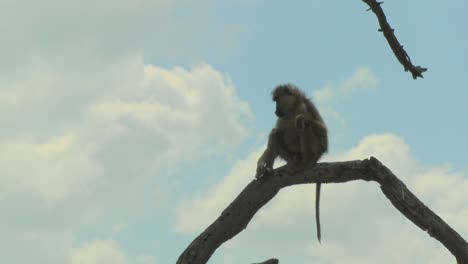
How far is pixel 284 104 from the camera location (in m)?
14.0

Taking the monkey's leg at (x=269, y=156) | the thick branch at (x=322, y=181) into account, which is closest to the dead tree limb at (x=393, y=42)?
the thick branch at (x=322, y=181)

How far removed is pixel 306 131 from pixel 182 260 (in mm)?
3429

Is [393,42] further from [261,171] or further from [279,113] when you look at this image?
[279,113]

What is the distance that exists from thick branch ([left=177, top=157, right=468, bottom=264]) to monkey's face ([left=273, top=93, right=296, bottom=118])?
191cm

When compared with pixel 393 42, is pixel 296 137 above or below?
above

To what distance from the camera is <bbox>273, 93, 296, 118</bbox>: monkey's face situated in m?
13.9

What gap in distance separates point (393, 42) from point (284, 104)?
12.9 ft

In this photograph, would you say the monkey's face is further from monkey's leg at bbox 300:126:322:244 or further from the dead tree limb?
Result: the dead tree limb

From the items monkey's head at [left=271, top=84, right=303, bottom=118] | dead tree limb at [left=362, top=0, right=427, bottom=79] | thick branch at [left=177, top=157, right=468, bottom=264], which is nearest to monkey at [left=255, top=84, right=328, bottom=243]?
monkey's head at [left=271, top=84, right=303, bottom=118]

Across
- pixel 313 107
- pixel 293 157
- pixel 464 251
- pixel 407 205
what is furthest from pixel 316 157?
pixel 464 251

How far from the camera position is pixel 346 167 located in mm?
11531

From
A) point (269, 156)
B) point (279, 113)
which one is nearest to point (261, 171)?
point (269, 156)

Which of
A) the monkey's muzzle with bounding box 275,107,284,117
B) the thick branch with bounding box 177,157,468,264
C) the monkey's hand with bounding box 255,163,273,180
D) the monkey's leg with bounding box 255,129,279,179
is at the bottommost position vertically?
the thick branch with bounding box 177,157,468,264

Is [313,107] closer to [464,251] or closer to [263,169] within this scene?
[263,169]
